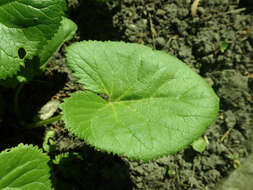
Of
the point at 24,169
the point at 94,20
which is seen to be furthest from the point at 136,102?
the point at 94,20

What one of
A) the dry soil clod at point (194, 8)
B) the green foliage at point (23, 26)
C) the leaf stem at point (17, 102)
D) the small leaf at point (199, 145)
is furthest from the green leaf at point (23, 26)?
the small leaf at point (199, 145)

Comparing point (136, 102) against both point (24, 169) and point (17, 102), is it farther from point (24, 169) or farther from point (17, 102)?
point (17, 102)

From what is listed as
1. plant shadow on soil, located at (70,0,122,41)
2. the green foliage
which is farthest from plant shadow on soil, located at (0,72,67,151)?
the green foliage

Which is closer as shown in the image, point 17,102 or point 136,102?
point 136,102

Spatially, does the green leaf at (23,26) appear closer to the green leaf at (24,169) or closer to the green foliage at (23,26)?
the green foliage at (23,26)

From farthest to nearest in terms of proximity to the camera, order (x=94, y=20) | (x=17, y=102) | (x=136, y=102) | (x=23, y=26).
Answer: (x=94, y=20), (x=17, y=102), (x=136, y=102), (x=23, y=26)
